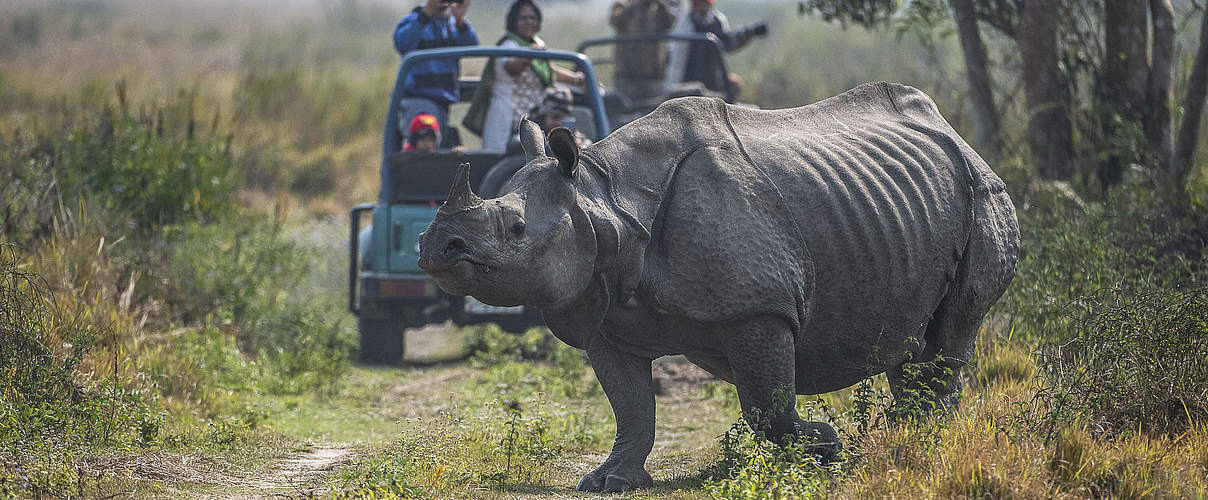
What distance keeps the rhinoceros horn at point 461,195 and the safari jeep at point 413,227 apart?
4.33 meters

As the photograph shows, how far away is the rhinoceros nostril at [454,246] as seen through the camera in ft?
14.4

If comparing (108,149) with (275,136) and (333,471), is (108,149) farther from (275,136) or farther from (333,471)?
(275,136)

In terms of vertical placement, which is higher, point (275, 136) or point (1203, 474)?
point (1203, 474)

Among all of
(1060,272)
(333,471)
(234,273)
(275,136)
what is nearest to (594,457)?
(333,471)

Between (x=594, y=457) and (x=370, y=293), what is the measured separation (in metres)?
3.31

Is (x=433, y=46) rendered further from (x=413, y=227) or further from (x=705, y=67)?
(x=705, y=67)

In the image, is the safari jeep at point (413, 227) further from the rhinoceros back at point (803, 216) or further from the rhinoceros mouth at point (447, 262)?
the rhinoceros mouth at point (447, 262)

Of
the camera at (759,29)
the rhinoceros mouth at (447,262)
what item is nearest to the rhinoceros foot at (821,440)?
the rhinoceros mouth at (447,262)

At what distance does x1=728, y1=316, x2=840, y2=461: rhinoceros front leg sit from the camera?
4.96 metres

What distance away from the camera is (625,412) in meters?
5.36

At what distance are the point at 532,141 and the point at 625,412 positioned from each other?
115cm

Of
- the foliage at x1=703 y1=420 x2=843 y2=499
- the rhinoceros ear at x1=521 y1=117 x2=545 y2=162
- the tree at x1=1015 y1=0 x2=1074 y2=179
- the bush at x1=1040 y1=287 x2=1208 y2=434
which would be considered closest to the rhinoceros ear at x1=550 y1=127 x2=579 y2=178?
the rhinoceros ear at x1=521 y1=117 x2=545 y2=162

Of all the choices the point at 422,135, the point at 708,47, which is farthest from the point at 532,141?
the point at 708,47

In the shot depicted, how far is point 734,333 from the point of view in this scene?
16.3 ft
